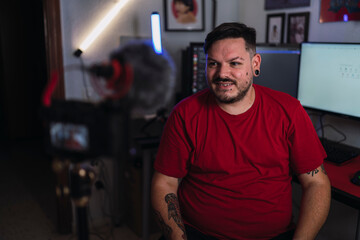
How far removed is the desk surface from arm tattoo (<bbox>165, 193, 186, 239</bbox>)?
606 millimetres

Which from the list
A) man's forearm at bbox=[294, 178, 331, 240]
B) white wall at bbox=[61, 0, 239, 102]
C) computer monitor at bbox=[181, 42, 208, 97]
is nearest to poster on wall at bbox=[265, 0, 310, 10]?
computer monitor at bbox=[181, 42, 208, 97]

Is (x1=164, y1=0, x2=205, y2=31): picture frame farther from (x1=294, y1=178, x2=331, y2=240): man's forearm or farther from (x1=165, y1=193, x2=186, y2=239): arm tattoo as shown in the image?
(x1=294, y1=178, x2=331, y2=240): man's forearm

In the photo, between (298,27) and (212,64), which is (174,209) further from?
(298,27)

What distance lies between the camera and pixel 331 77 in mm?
1825

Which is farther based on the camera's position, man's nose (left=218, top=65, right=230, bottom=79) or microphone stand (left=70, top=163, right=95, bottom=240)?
man's nose (left=218, top=65, right=230, bottom=79)

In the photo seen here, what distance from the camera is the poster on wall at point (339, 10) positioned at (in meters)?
1.91

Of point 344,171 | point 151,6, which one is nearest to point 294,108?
point 344,171

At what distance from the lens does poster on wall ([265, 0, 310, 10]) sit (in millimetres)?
2240

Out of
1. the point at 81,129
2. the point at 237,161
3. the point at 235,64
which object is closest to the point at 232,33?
the point at 235,64

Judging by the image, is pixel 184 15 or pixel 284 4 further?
pixel 184 15

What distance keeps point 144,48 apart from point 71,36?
183 centimetres

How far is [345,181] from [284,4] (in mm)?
1395

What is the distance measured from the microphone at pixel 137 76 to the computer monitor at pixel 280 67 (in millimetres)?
1593

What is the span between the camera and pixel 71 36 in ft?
7.44
